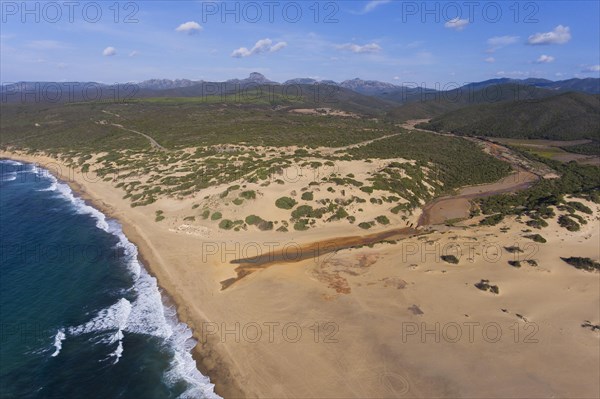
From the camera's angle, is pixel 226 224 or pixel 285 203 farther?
pixel 285 203

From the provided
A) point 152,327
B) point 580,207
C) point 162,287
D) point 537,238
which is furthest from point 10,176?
point 580,207

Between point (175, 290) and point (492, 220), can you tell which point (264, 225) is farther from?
point (492, 220)

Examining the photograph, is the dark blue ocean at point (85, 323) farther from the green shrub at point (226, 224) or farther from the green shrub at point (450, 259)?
the green shrub at point (450, 259)

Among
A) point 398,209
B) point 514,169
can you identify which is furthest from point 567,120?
point 398,209

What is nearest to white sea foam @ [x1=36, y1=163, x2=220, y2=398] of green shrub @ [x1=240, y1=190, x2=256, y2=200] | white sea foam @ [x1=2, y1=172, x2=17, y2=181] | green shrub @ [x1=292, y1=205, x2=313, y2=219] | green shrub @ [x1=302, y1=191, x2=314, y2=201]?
green shrub @ [x1=240, y1=190, x2=256, y2=200]

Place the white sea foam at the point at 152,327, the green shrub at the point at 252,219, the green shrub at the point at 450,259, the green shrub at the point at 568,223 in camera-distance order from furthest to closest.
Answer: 1. the green shrub at the point at 252,219
2. the green shrub at the point at 568,223
3. the green shrub at the point at 450,259
4. the white sea foam at the point at 152,327

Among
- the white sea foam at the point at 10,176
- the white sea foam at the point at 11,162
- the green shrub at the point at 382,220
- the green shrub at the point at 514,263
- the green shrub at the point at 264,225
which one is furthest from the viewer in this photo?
the white sea foam at the point at 11,162

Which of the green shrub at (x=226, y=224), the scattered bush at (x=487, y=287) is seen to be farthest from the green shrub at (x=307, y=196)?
the scattered bush at (x=487, y=287)
